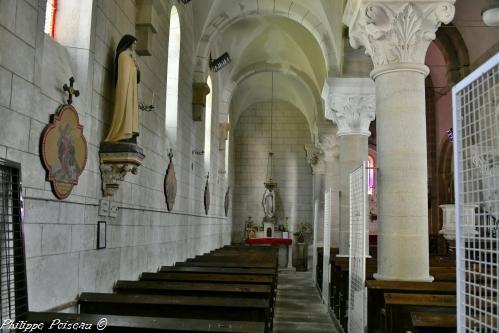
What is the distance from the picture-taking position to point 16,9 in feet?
11.2

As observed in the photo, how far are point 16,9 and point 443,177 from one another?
53.5 feet

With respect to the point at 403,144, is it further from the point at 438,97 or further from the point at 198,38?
the point at 438,97

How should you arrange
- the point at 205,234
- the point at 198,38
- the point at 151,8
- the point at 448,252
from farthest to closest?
the point at 448,252
the point at 205,234
the point at 198,38
the point at 151,8

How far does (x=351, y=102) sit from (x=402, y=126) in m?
4.69

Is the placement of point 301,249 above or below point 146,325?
below

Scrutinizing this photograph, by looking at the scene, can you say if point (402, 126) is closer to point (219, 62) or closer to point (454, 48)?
point (219, 62)

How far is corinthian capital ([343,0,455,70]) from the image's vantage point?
17.2 feet

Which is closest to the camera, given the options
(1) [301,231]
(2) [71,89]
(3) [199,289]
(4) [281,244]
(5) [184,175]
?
(2) [71,89]

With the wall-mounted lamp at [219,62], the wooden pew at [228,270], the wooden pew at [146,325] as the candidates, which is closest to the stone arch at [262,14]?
the wall-mounted lamp at [219,62]

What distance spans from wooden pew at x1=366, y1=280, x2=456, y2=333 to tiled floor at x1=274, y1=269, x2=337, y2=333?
2427 millimetres

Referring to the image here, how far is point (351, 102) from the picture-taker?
9781mm

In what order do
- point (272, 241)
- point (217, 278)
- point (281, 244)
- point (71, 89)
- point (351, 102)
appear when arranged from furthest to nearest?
1. point (281, 244)
2. point (272, 241)
3. point (351, 102)
4. point (217, 278)
5. point (71, 89)

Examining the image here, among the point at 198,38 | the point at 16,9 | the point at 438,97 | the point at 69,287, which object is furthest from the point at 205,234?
the point at 438,97

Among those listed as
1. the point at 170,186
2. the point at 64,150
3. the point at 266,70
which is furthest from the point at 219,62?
the point at 64,150
